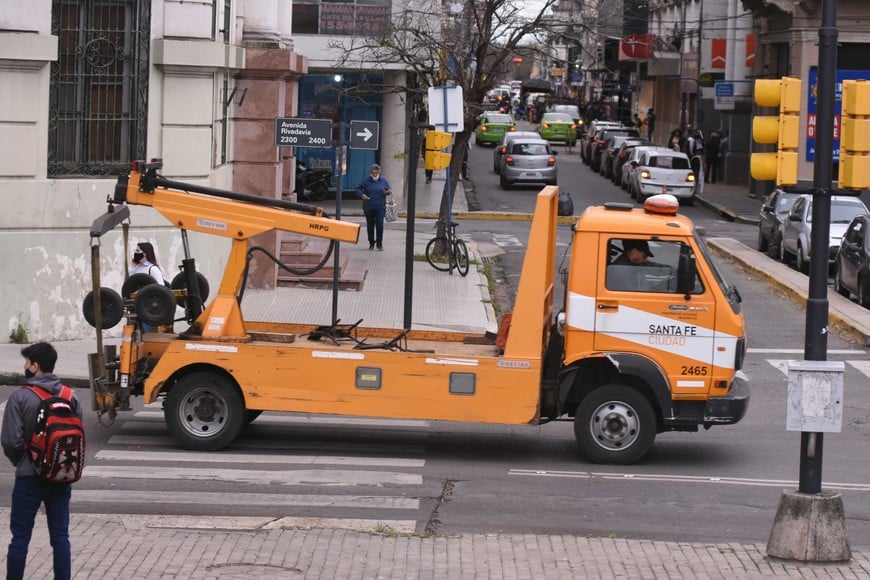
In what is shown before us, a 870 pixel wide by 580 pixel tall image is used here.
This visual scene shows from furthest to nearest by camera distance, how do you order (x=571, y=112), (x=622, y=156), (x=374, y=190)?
1. (x=571, y=112)
2. (x=622, y=156)
3. (x=374, y=190)

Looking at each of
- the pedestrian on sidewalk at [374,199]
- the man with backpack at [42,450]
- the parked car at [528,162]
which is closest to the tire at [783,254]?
the pedestrian on sidewalk at [374,199]

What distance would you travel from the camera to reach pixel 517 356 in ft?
39.9

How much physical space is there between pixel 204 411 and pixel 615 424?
3.78 metres

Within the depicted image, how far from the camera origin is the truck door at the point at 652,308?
1223 cm

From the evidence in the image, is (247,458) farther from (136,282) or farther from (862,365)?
(862,365)

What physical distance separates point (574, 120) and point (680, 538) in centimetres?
6701

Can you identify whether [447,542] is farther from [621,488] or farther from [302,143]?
[302,143]

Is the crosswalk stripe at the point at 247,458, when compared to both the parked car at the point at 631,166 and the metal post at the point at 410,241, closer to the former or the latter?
the metal post at the point at 410,241

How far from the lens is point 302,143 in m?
19.2

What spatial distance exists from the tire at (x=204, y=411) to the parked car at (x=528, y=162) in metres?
34.8

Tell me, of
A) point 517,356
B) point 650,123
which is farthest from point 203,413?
point 650,123

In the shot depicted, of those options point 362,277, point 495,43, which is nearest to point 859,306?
point 362,277

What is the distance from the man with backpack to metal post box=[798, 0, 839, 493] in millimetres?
4891

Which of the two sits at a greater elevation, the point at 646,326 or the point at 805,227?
the point at 805,227
